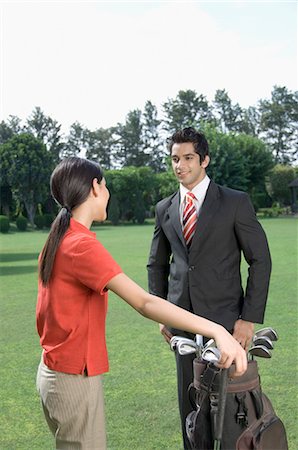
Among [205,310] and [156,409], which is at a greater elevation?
[205,310]

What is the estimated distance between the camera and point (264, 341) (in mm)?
2574

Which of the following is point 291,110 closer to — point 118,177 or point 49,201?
point 118,177

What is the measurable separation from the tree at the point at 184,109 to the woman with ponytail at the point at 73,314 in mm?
71658

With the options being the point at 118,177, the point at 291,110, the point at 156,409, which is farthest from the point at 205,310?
the point at 291,110

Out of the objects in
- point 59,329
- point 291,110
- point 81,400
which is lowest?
point 81,400

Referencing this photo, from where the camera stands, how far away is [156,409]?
5219 millimetres

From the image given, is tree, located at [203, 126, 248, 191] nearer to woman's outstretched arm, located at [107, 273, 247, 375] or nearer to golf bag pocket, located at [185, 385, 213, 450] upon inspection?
golf bag pocket, located at [185, 385, 213, 450]

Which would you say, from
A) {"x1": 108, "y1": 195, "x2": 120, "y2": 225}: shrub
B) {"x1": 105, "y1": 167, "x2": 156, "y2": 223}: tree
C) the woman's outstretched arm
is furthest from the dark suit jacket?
{"x1": 105, "y1": 167, "x2": 156, "y2": 223}: tree

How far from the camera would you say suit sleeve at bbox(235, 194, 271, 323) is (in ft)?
12.0

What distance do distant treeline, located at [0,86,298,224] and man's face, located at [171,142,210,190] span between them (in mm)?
46511

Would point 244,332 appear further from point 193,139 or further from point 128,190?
point 128,190

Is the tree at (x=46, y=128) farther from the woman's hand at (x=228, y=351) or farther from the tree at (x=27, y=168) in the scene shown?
the woman's hand at (x=228, y=351)

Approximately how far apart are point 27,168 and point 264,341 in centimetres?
5488

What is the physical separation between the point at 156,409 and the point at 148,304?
10.8 ft
